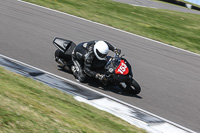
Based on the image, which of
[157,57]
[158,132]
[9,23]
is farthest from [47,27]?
[158,132]

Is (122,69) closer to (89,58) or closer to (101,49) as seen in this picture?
(101,49)

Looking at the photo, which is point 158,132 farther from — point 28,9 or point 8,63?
point 28,9

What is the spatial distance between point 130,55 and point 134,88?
10.3ft

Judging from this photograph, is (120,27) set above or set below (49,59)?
above

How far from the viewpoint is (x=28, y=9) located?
14281 millimetres

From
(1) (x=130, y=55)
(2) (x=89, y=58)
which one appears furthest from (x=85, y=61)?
(1) (x=130, y=55)

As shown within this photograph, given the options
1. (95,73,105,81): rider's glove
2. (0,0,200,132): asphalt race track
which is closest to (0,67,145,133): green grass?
(95,73,105,81): rider's glove

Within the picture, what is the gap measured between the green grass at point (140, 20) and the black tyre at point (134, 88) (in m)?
5.46

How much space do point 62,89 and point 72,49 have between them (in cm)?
168

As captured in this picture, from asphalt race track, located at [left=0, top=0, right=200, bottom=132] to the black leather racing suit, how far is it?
16.3 inches

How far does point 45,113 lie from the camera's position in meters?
5.40

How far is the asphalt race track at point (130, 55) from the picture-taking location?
8305 mm

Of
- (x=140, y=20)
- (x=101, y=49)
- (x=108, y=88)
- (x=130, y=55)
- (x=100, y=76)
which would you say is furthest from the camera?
(x=140, y=20)

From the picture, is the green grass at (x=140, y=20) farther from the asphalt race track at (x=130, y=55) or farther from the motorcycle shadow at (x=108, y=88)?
the motorcycle shadow at (x=108, y=88)
